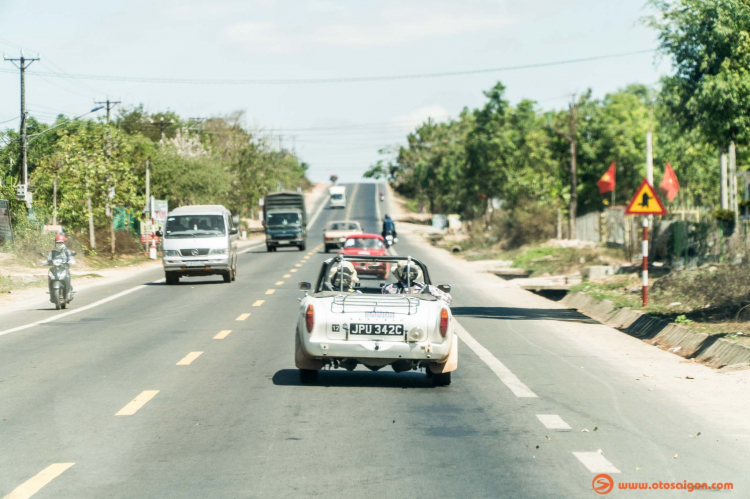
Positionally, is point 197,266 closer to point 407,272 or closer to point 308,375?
point 407,272

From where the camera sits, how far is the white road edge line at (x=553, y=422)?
8.38 meters

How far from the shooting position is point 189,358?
13039 mm

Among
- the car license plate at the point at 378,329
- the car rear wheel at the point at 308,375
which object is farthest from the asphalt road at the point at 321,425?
the car license plate at the point at 378,329

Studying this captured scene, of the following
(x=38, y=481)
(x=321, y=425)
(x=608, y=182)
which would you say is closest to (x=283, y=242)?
(x=608, y=182)

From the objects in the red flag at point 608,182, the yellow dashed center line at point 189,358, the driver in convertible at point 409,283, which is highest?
the red flag at point 608,182

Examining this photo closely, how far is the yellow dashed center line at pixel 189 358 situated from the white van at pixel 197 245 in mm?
15803

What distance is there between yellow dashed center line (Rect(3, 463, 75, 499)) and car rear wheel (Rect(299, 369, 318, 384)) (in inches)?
156

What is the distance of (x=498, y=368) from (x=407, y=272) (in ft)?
5.48

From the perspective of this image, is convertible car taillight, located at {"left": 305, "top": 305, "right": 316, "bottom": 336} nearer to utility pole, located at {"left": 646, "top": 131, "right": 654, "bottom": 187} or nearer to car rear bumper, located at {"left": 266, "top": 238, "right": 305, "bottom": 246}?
utility pole, located at {"left": 646, "top": 131, "right": 654, "bottom": 187}

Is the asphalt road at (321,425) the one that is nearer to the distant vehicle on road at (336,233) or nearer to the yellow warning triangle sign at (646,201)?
the yellow warning triangle sign at (646,201)

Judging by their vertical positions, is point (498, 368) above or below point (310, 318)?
below

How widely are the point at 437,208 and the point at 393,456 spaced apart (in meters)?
113

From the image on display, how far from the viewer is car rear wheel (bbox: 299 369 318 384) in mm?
10766

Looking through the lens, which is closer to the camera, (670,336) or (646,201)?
(670,336)
